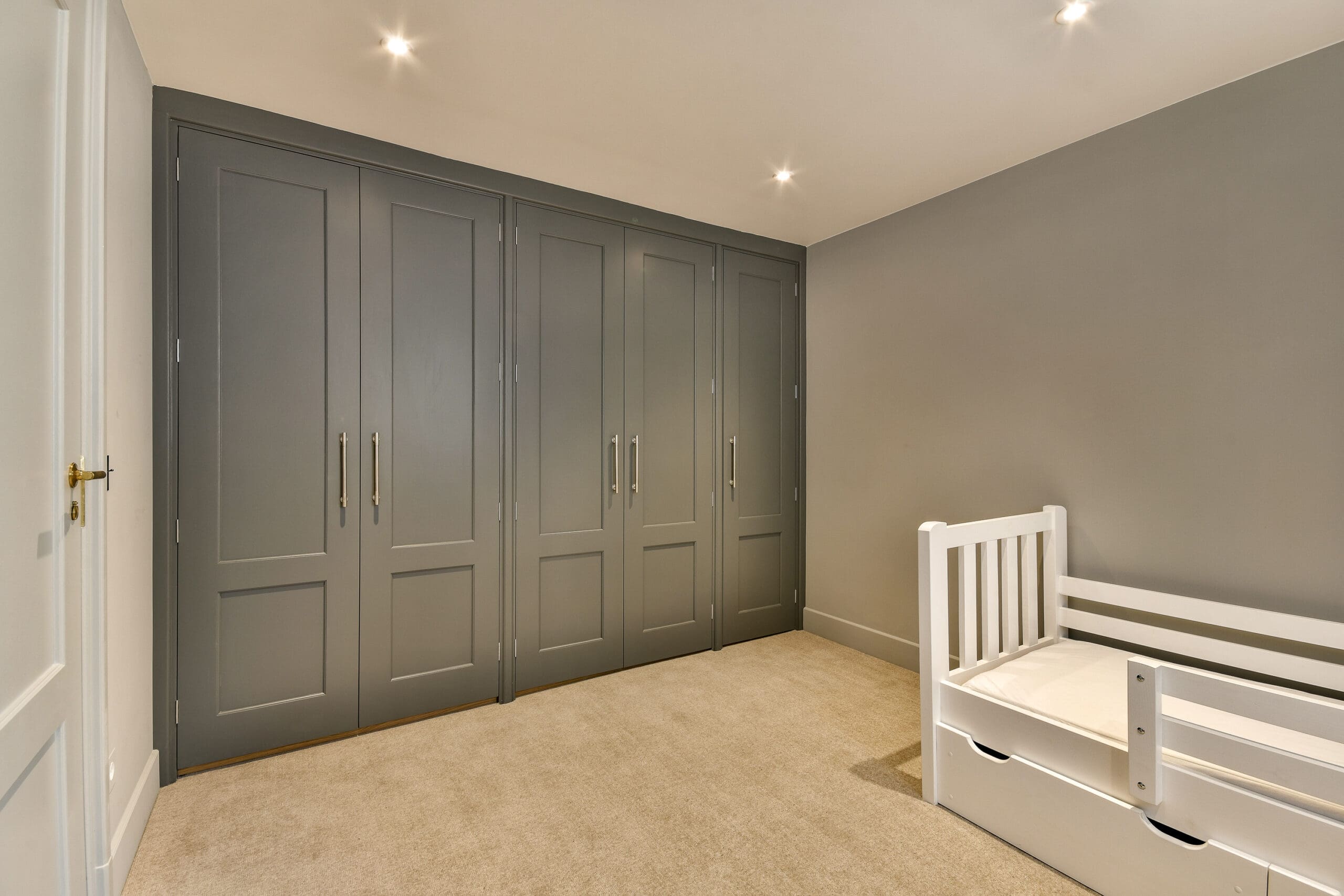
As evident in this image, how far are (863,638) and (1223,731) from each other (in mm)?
1995

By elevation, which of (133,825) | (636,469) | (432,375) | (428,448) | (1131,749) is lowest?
(133,825)

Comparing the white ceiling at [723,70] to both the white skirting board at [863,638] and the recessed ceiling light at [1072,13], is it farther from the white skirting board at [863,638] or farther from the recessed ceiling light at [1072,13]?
the white skirting board at [863,638]

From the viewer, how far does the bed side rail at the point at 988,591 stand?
204 centimetres

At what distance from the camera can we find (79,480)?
1.26m

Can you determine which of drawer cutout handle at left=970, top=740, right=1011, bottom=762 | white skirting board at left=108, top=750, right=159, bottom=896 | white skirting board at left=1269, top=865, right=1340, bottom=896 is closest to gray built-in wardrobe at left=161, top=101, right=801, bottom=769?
white skirting board at left=108, top=750, right=159, bottom=896

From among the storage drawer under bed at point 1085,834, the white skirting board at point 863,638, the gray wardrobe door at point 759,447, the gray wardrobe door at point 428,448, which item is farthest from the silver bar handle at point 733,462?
the storage drawer under bed at point 1085,834

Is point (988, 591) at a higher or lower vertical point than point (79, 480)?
lower

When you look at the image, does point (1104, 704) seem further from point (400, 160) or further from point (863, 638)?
point (400, 160)

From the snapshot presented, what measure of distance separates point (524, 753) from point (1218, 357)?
2907 mm

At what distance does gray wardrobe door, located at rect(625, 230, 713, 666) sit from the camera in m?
3.26

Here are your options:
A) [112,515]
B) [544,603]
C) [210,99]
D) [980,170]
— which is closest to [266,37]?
[210,99]

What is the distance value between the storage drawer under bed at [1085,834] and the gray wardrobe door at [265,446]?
2.30 m

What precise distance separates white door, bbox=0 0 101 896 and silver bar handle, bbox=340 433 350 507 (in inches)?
43.4

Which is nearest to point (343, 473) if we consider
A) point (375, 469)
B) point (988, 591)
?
point (375, 469)
